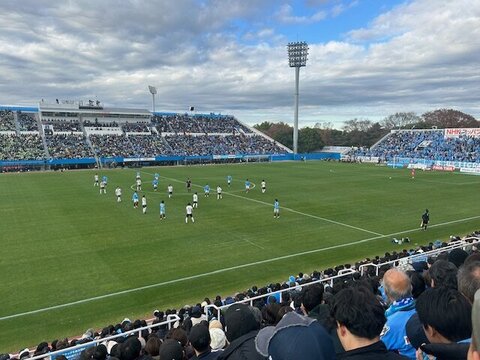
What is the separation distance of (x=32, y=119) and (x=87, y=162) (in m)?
20.0

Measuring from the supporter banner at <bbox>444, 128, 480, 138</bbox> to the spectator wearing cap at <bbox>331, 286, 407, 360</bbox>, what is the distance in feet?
260

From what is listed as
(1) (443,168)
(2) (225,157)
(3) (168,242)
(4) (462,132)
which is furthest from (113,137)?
(4) (462,132)

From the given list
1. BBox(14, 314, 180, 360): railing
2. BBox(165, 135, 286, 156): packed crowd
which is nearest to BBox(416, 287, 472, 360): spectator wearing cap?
BBox(14, 314, 180, 360): railing

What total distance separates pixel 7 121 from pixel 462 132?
84478mm

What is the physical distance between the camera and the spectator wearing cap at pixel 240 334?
132 inches

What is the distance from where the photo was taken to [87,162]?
206 feet

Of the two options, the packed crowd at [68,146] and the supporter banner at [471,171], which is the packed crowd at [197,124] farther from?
the supporter banner at [471,171]

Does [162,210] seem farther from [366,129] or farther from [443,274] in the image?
[366,129]

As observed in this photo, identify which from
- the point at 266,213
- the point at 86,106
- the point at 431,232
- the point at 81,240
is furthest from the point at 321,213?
the point at 86,106

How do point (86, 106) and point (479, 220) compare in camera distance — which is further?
point (86, 106)

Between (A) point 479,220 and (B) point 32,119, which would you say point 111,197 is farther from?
(B) point 32,119

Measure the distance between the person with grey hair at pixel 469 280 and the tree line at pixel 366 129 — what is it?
97580 millimetres

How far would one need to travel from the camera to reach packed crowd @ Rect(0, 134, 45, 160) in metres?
59.5

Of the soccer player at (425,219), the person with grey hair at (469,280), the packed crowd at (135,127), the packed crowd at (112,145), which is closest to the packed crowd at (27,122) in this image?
the packed crowd at (112,145)
